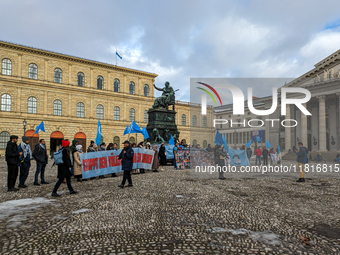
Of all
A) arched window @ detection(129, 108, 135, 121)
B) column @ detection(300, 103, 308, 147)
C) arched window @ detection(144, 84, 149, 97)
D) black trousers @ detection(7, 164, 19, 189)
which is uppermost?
arched window @ detection(144, 84, 149, 97)

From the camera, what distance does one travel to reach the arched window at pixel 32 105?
39.5 metres

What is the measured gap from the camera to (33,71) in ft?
132

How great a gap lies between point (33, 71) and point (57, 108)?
21.8 feet

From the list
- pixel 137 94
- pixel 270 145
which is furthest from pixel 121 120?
pixel 270 145

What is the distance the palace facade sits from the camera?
125 feet

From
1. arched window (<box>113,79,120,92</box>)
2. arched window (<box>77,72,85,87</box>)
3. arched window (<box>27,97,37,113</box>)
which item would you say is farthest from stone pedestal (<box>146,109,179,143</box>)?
arched window (<box>113,79,120,92</box>)

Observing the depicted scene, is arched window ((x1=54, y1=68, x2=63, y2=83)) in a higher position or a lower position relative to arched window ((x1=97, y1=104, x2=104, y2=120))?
higher

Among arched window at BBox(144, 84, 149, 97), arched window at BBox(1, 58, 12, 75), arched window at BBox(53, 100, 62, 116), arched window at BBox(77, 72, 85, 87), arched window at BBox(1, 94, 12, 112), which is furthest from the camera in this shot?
arched window at BBox(144, 84, 149, 97)

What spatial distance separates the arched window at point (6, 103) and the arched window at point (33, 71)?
4.59 m

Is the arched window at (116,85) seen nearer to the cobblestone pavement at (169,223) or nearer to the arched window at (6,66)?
the arched window at (6,66)

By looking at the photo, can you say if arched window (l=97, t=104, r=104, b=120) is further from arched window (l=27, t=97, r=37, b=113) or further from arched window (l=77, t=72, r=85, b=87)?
arched window (l=27, t=97, r=37, b=113)

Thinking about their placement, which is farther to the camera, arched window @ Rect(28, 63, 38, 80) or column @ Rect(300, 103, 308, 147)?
arched window @ Rect(28, 63, 38, 80)

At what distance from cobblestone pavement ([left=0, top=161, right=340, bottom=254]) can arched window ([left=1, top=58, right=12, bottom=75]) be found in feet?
123

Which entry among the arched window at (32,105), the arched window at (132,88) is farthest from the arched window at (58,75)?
the arched window at (132,88)
